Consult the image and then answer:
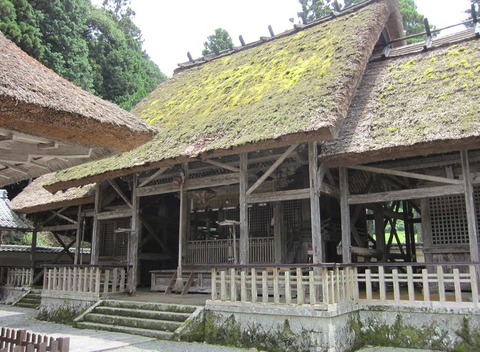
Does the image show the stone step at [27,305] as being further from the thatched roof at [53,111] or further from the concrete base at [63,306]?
the thatched roof at [53,111]

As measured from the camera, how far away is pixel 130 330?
8609mm

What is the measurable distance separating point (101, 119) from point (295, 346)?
4720 mm

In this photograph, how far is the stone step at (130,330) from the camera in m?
8.01

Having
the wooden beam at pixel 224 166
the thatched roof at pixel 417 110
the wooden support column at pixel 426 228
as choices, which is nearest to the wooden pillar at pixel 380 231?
the wooden support column at pixel 426 228

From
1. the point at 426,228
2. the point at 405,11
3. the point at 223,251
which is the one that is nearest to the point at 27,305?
the point at 223,251

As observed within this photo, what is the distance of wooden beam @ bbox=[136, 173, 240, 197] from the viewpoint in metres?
10.0

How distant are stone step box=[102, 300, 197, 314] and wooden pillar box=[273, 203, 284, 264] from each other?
313 centimetres

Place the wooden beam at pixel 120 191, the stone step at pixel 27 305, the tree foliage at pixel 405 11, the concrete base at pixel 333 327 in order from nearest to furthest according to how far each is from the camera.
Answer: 1. the concrete base at pixel 333 327
2. the wooden beam at pixel 120 191
3. the stone step at pixel 27 305
4. the tree foliage at pixel 405 11

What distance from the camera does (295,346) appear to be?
6984 mm

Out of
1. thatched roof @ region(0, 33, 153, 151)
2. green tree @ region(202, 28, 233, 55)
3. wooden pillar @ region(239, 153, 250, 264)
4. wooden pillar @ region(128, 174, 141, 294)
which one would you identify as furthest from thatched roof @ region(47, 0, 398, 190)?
green tree @ region(202, 28, 233, 55)

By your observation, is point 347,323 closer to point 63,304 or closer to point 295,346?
point 295,346

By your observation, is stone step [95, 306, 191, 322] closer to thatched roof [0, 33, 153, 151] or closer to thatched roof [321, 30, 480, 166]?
thatched roof [321, 30, 480, 166]

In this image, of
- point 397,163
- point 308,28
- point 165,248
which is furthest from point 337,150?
point 165,248

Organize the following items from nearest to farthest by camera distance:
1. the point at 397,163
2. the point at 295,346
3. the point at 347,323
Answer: the point at 295,346, the point at 347,323, the point at 397,163
